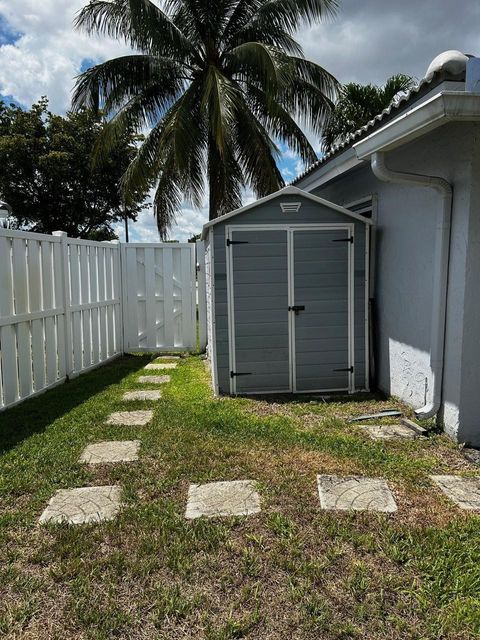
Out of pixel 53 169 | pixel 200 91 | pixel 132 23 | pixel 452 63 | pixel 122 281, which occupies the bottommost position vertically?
pixel 122 281

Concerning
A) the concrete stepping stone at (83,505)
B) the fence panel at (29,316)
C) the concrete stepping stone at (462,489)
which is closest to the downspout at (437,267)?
the concrete stepping stone at (462,489)

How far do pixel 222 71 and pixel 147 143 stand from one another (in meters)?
2.39

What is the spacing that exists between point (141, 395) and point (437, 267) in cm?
357

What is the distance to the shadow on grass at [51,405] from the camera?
432 centimetres

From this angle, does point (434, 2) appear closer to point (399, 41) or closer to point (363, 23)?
point (363, 23)

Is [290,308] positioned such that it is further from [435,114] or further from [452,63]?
[452,63]

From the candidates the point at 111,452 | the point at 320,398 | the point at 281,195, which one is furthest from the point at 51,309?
the point at 320,398

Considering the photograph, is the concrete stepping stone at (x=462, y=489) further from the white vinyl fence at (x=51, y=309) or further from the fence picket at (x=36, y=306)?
the fence picket at (x=36, y=306)

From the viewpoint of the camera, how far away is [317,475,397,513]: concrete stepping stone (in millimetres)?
2938

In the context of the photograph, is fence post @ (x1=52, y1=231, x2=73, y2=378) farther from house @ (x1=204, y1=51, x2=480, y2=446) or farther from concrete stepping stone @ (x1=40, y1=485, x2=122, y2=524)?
concrete stepping stone @ (x1=40, y1=485, x2=122, y2=524)

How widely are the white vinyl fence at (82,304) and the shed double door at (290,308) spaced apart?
2.26 metres

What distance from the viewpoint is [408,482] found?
10.7 ft

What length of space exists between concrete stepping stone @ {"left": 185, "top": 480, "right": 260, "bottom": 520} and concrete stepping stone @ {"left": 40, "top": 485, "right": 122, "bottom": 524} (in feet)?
1.54

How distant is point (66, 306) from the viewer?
6.37m
